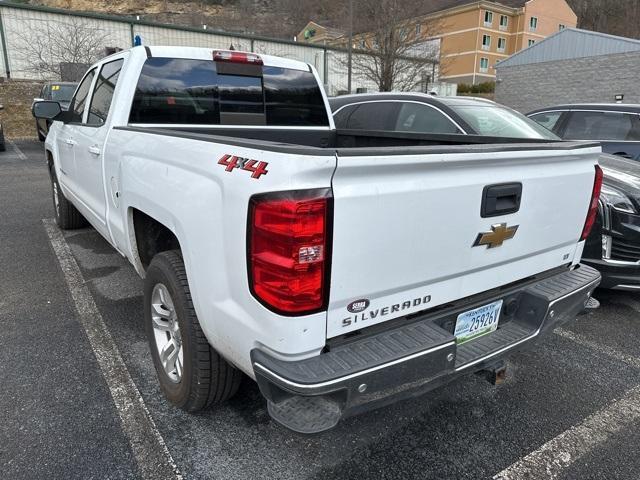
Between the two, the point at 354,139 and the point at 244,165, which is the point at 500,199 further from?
the point at 354,139

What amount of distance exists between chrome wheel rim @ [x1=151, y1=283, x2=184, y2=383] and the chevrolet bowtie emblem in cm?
155

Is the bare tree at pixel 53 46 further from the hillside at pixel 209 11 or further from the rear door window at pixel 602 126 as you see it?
the hillside at pixel 209 11

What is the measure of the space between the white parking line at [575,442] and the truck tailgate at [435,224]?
87cm

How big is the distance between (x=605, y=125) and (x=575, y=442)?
5.78m

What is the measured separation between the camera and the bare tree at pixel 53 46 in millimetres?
23656

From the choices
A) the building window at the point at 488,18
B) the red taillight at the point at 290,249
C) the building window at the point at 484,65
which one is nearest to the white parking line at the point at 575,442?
the red taillight at the point at 290,249

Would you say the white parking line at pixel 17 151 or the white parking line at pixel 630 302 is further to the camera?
the white parking line at pixel 17 151

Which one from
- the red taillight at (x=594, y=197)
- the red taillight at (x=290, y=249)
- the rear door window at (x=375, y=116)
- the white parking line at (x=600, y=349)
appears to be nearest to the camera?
the red taillight at (x=290, y=249)

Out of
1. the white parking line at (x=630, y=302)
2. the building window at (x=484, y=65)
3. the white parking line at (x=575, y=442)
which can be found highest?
the building window at (x=484, y=65)

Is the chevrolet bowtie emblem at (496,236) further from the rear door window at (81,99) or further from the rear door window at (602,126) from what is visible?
the rear door window at (602,126)

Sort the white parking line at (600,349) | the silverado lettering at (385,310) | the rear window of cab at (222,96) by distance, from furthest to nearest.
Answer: the rear window of cab at (222,96), the white parking line at (600,349), the silverado lettering at (385,310)

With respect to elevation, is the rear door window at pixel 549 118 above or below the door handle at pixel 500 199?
above

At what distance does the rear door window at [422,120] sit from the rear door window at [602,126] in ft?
8.88

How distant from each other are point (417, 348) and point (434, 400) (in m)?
1.08
